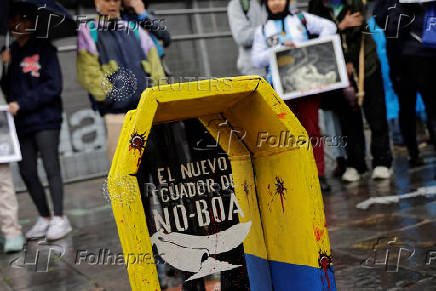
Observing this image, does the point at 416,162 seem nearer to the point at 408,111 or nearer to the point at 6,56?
the point at 408,111

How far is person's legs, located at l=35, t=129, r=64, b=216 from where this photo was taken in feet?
13.7

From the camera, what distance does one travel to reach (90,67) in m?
3.05

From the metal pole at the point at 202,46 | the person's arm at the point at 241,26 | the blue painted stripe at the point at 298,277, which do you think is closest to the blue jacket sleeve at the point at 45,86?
the person's arm at the point at 241,26

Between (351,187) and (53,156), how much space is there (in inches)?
102

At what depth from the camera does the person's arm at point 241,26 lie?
15.3ft

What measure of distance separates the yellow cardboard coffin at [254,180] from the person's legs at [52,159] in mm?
2575

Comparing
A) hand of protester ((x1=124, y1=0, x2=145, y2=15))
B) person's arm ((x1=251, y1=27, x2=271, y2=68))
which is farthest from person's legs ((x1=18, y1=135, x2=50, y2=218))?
person's arm ((x1=251, y1=27, x2=271, y2=68))

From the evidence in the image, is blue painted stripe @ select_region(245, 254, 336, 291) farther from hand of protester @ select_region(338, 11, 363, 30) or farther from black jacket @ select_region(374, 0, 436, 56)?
hand of protester @ select_region(338, 11, 363, 30)

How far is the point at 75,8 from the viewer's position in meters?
8.70

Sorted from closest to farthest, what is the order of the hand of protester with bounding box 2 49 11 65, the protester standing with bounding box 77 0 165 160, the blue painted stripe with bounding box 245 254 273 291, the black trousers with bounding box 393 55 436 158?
the blue painted stripe with bounding box 245 254 273 291 → the protester standing with bounding box 77 0 165 160 → the black trousers with bounding box 393 55 436 158 → the hand of protester with bounding box 2 49 11 65

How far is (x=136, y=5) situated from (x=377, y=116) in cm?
253

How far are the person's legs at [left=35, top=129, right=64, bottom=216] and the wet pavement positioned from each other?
0.32 metres

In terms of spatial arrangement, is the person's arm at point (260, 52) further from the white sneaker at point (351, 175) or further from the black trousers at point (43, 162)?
the black trousers at point (43, 162)

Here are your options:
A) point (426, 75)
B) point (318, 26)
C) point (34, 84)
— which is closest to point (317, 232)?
point (426, 75)
